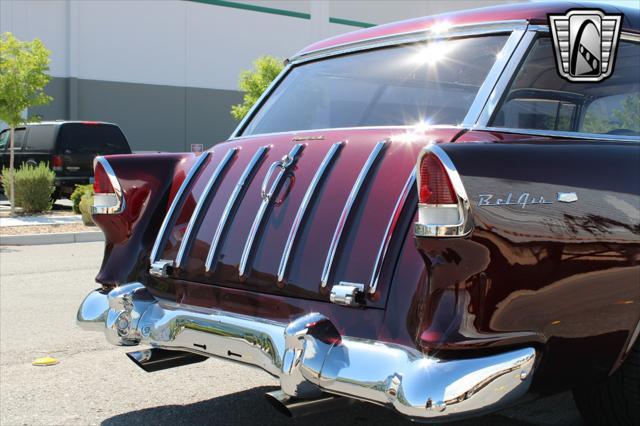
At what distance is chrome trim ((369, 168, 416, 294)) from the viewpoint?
293 centimetres

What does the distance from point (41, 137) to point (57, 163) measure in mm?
1108

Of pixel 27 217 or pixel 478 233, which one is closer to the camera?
pixel 478 233

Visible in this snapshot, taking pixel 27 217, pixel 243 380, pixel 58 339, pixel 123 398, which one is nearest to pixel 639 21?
pixel 243 380

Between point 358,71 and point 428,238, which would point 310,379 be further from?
→ point 358,71

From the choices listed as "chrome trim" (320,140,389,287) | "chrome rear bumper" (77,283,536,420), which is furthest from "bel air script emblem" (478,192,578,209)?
"chrome trim" (320,140,389,287)

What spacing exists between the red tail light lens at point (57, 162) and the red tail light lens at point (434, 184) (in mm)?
17054

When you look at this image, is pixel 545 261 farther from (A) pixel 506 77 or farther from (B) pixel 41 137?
(B) pixel 41 137

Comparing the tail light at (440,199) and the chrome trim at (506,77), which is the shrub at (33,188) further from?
the tail light at (440,199)

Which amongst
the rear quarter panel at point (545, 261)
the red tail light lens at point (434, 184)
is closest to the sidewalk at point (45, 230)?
the rear quarter panel at point (545, 261)

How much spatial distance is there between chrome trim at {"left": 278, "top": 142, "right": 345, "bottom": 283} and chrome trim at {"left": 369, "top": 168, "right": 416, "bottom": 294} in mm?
433

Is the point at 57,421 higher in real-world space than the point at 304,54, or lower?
lower

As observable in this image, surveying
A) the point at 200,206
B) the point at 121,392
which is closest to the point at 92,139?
the point at 121,392

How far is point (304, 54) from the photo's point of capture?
4.64 meters

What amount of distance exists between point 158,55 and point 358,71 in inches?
1138
